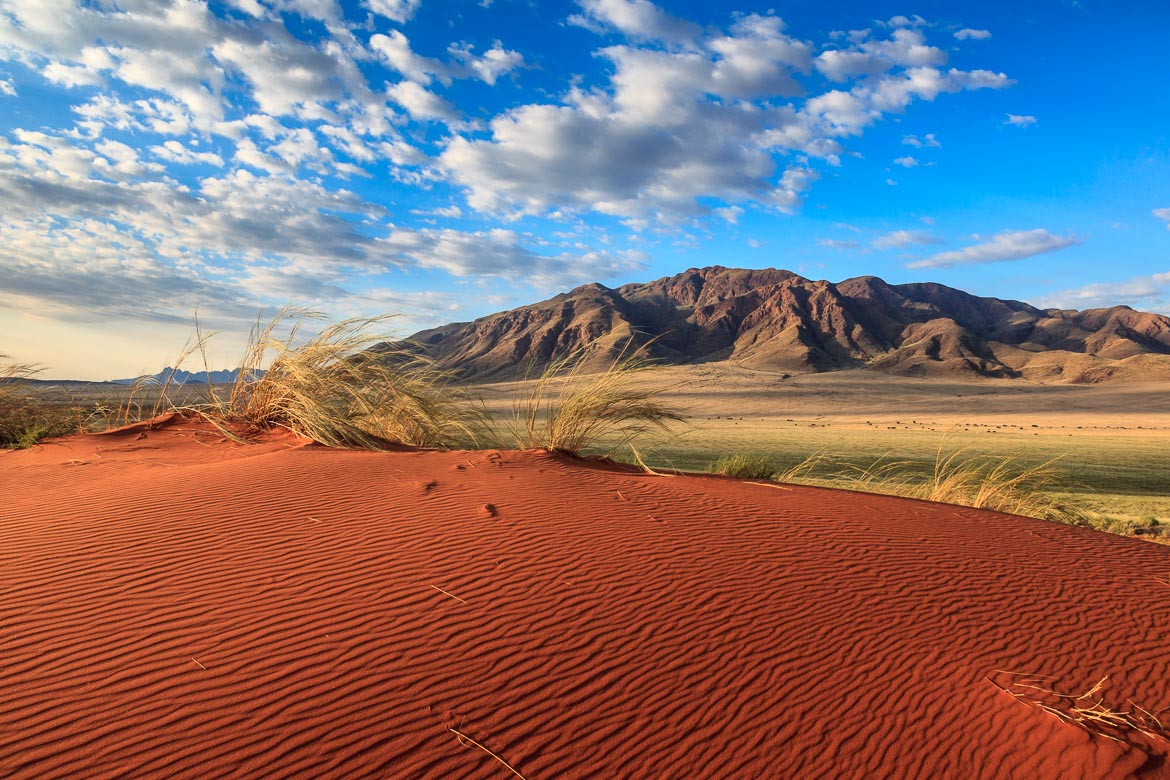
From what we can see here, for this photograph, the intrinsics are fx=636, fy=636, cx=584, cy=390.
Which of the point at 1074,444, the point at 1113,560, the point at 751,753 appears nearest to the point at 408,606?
the point at 751,753

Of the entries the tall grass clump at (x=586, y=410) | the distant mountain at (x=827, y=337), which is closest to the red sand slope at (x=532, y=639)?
the tall grass clump at (x=586, y=410)

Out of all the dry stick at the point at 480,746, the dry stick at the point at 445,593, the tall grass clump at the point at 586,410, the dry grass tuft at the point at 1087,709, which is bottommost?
the dry grass tuft at the point at 1087,709

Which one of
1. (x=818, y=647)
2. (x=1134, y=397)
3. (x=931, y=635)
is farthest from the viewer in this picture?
(x=1134, y=397)

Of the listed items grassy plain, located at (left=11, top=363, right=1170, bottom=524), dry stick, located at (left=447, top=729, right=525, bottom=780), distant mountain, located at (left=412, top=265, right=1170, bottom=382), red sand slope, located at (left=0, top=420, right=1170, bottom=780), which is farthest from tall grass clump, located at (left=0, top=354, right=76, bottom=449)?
distant mountain, located at (left=412, top=265, right=1170, bottom=382)

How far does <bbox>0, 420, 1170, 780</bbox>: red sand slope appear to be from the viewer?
2.17 meters

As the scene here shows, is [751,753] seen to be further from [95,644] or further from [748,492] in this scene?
[748,492]

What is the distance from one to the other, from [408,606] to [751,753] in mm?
1614

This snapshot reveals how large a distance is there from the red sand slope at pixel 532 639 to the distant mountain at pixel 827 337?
3207 inches

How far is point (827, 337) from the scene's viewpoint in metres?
114

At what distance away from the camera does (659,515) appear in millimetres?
4672

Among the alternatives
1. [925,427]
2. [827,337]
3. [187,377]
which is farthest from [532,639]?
[827,337]

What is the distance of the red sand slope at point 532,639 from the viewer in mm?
2170

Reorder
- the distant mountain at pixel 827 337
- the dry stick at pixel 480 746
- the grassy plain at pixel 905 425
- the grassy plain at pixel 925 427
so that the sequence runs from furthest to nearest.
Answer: the distant mountain at pixel 827 337, the grassy plain at pixel 925 427, the grassy plain at pixel 905 425, the dry stick at pixel 480 746

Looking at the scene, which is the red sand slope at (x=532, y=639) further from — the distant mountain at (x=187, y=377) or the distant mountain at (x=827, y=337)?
the distant mountain at (x=827, y=337)
